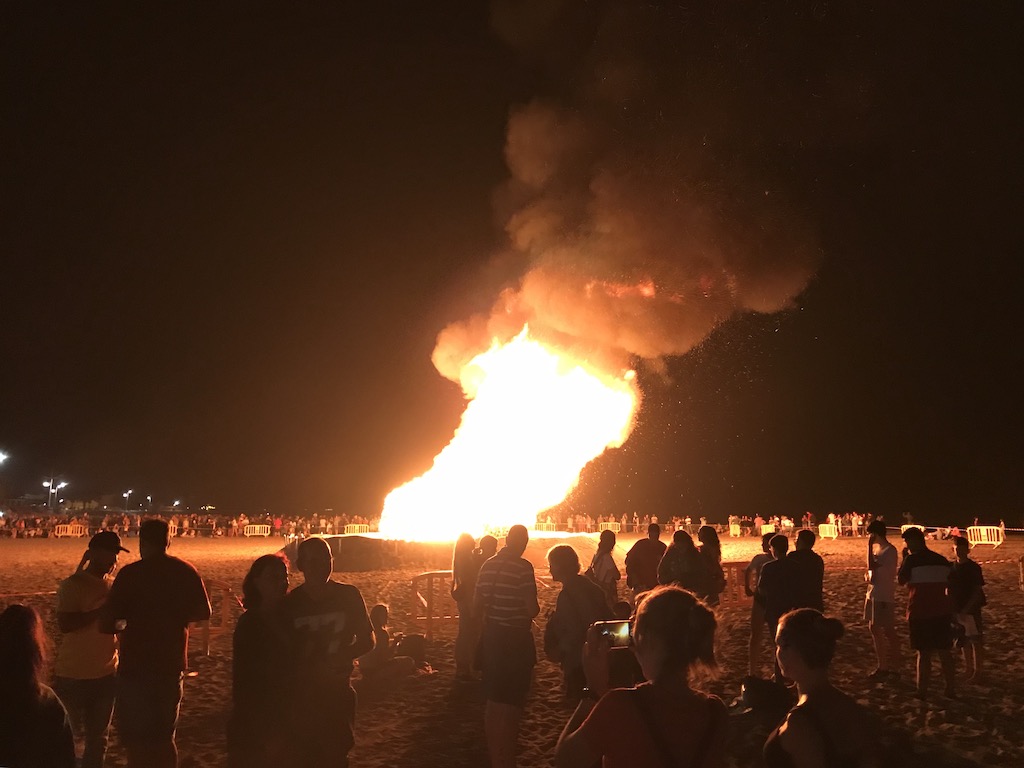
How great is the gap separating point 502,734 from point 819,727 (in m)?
3.22

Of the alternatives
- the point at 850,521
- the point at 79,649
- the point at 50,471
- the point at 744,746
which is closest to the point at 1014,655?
the point at 744,746

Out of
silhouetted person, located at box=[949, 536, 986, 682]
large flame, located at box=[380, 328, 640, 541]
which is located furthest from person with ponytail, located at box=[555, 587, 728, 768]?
large flame, located at box=[380, 328, 640, 541]

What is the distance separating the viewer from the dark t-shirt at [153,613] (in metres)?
4.47

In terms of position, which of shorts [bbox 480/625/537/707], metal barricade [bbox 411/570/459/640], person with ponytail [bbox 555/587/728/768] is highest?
person with ponytail [bbox 555/587/728/768]

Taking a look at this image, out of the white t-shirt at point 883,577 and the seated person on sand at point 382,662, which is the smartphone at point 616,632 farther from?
the white t-shirt at point 883,577

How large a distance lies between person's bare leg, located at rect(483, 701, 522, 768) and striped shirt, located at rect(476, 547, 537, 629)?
0.59 m

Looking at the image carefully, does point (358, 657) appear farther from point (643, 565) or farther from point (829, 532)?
point (829, 532)

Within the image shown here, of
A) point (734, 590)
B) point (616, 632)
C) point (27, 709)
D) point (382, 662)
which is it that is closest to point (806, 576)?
point (616, 632)

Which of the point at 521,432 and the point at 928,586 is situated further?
the point at 521,432

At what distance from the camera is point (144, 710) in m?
4.43

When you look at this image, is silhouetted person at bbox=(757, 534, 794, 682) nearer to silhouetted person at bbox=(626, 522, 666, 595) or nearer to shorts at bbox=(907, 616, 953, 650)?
silhouetted person at bbox=(626, 522, 666, 595)

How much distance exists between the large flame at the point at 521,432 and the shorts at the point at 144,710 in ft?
67.5

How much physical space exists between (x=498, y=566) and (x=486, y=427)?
2083 cm

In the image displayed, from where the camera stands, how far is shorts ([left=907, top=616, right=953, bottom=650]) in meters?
7.74
